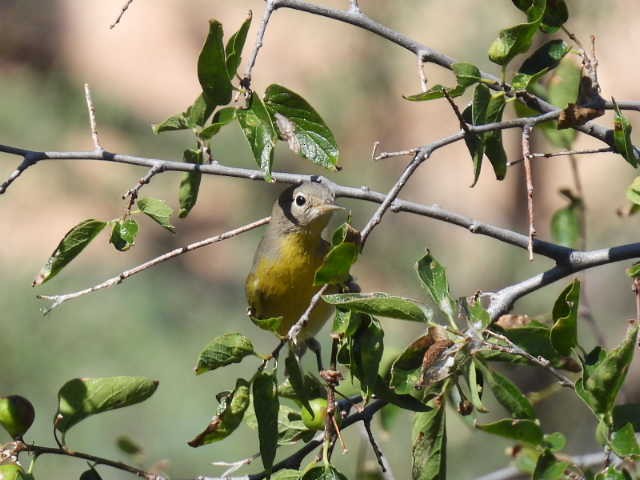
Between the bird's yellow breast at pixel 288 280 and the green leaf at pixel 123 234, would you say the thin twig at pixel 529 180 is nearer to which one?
the green leaf at pixel 123 234

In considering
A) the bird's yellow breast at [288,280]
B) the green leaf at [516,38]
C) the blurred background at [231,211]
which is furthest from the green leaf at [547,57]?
the blurred background at [231,211]

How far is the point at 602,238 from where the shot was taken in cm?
551

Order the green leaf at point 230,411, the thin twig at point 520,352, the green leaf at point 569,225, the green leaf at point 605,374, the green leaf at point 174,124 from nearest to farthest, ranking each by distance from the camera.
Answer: the green leaf at point 605,374, the thin twig at point 520,352, the green leaf at point 230,411, the green leaf at point 174,124, the green leaf at point 569,225

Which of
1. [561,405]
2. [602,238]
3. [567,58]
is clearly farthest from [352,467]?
[567,58]

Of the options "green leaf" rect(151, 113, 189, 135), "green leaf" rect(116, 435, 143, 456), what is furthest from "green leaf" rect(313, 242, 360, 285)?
"green leaf" rect(116, 435, 143, 456)

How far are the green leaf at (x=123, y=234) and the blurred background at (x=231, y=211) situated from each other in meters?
3.65

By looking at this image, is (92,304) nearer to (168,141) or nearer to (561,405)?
(168,141)

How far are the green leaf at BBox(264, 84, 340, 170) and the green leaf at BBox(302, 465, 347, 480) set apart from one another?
1.79 feet

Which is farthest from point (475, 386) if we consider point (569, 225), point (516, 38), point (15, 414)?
point (569, 225)

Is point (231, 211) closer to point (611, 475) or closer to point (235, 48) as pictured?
point (235, 48)

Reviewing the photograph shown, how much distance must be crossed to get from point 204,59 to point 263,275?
4.43 ft

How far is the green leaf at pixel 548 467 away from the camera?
1.50 metres

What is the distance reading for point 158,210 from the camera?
66.8 inches

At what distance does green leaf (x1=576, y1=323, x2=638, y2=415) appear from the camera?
130cm
